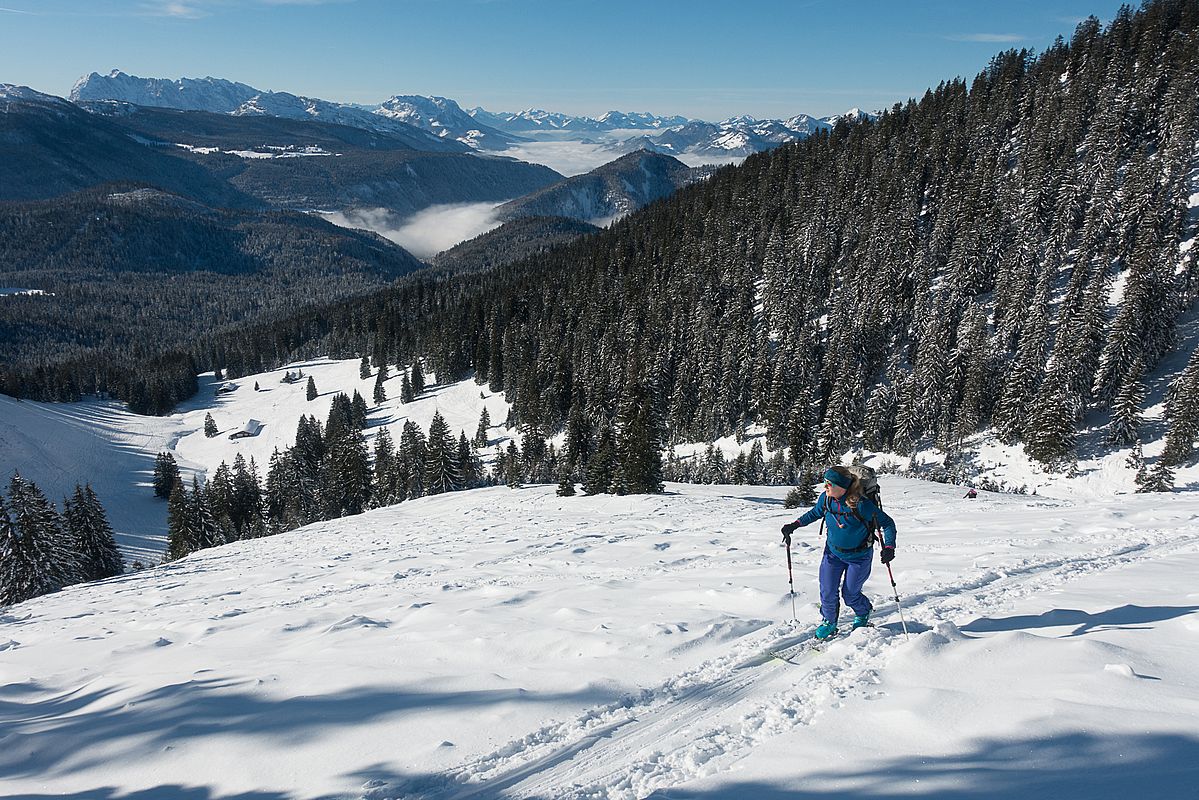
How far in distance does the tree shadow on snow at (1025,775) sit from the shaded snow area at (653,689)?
0.07ft

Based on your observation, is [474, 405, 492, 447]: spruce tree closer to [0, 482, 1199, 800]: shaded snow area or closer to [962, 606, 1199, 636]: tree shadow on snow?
[0, 482, 1199, 800]: shaded snow area

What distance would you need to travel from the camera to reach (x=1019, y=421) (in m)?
53.7

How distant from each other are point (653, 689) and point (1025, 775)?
3252mm

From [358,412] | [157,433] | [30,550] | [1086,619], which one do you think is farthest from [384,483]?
[157,433]

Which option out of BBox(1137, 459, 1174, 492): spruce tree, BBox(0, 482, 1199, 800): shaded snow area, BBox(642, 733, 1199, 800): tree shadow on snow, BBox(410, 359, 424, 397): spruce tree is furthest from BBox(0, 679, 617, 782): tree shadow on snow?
BBox(410, 359, 424, 397): spruce tree

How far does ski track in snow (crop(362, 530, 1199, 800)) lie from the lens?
462cm

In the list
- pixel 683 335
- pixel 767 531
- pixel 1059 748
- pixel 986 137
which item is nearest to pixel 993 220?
pixel 986 137

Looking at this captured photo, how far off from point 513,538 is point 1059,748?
53.8 ft

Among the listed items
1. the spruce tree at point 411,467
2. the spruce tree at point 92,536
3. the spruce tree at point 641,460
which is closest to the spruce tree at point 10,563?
the spruce tree at point 92,536

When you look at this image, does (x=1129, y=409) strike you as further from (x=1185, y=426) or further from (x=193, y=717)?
(x=193, y=717)

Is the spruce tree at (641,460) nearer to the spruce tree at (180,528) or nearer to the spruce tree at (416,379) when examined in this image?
the spruce tree at (180,528)

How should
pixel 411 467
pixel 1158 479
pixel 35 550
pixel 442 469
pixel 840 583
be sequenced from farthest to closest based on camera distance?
pixel 411 467 < pixel 442 469 < pixel 1158 479 < pixel 35 550 < pixel 840 583

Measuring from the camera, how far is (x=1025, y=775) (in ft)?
12.8

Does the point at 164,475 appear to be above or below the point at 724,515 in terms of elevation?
below
